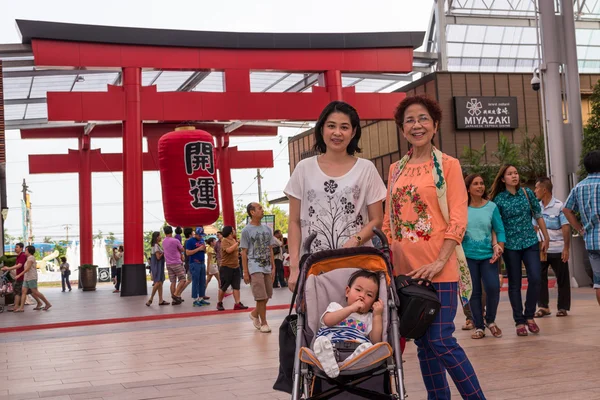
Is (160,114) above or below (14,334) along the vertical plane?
above

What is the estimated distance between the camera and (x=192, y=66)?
68.4 feet

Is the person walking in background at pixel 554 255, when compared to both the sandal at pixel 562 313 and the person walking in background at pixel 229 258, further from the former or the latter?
the person walking in background at pixel 229 258

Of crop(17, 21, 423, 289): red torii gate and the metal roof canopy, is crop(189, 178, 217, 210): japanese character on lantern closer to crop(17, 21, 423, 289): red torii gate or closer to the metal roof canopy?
crop(17, 21, 423, 289): red torii gate

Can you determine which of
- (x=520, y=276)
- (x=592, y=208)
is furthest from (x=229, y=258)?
(x=592, y=208)

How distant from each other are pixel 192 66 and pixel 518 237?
14.3 metres

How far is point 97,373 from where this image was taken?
24.0 feet

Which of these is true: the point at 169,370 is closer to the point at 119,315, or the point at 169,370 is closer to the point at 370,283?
the point at 370,283

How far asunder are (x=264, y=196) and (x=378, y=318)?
70.1 metres

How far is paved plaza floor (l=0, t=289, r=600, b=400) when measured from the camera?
5621mm

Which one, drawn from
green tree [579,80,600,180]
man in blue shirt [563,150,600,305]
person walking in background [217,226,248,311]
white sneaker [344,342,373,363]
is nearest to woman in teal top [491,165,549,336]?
man in blue shirt [563,150,600,305]

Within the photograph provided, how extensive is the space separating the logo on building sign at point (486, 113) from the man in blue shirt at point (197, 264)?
52.7 feet

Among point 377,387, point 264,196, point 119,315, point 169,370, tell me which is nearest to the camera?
point 377,387

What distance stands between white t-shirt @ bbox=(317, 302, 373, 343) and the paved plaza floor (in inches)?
62.7

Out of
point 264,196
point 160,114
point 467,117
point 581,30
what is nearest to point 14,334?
point 160,114
